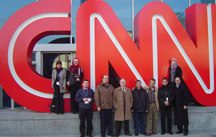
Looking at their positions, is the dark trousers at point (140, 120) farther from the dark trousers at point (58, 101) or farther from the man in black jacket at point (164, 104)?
the dark trousers at point (58, 101)

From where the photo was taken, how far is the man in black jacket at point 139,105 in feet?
18.8

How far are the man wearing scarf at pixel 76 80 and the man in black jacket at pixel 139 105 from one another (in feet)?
5.70

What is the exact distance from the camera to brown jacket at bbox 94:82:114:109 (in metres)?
5.54

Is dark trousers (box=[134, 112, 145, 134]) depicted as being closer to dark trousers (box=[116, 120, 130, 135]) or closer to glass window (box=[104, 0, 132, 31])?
dark trousers (box=[116, 120, 130, 135])

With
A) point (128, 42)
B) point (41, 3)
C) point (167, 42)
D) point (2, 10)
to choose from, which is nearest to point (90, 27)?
point (128, 42)

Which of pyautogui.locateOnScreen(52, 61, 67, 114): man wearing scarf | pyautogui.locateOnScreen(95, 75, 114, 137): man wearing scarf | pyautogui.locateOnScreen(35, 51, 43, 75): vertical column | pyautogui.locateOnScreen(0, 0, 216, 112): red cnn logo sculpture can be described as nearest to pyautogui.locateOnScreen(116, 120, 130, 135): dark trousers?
pyautogui.locateOnScreen(95, 75, 114, 137): man wearing scarf

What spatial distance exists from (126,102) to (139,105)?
425 mm

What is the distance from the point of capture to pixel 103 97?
555 centimetres

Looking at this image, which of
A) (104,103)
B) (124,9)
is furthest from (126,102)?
(124,9)

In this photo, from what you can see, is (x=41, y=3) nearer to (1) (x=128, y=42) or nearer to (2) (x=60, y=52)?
(1) (x=128, y=42)

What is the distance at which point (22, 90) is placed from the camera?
238 inches

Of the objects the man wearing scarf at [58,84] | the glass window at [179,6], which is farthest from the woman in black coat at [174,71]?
the glass window at [179,6]

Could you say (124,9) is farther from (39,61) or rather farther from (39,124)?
(39,124)

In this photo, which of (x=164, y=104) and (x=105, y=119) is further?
(x=164, y=104)
